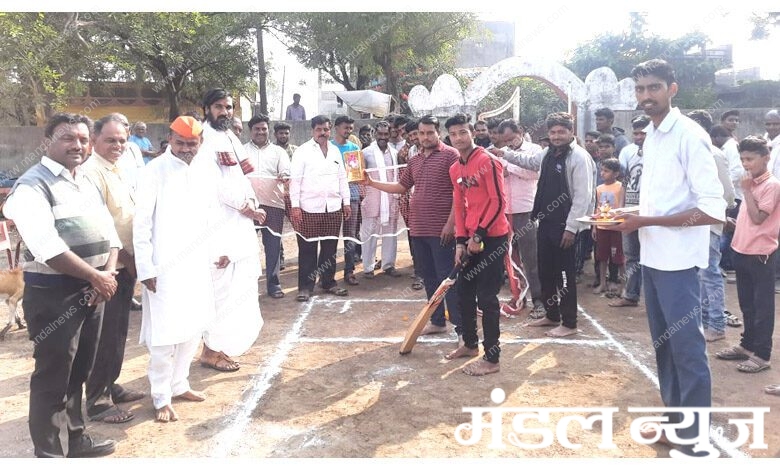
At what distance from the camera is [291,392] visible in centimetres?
439

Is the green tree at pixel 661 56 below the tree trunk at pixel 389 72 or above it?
above

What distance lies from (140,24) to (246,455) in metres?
13.6

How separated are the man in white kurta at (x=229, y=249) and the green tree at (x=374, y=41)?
13595 millimetres

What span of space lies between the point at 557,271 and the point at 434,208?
1.43 m

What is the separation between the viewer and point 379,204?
26.2ft

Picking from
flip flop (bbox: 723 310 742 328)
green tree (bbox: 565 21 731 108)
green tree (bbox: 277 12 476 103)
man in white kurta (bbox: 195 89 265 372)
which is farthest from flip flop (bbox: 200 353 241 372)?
green tree (bbox: 565 21 731 108)

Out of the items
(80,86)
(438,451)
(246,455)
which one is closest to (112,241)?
(246,455)

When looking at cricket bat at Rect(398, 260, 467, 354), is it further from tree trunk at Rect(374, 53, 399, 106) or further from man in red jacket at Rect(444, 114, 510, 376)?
tree trunk at Rect(374, 53, 399, 106)

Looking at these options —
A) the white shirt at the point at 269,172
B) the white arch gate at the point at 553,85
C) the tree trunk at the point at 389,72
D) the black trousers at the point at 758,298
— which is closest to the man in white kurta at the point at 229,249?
the white shirt at the point at 269,172

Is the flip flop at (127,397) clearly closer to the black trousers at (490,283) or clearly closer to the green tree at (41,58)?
the black trousers at (490,283)

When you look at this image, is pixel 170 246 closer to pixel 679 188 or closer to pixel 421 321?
pixel 421 321

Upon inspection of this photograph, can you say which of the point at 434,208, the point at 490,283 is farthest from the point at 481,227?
the point at 434,208

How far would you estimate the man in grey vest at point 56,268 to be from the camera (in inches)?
120

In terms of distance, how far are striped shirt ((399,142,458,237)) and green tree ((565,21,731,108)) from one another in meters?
27.7
